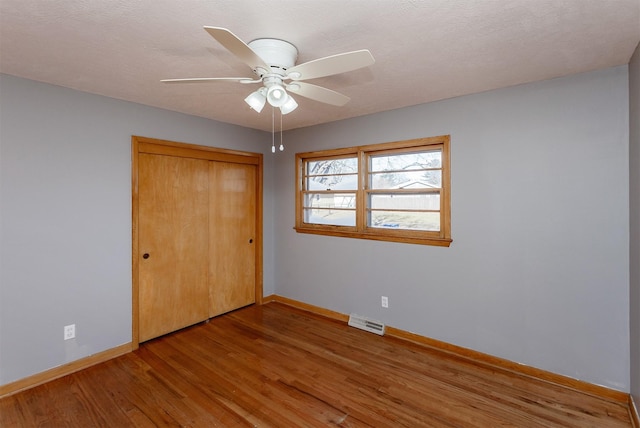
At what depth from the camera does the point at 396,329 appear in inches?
134

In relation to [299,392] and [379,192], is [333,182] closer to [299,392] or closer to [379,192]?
[379,192]

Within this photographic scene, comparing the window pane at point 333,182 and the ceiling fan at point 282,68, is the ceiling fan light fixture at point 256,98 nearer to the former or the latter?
the ceiling fan at point 282,68

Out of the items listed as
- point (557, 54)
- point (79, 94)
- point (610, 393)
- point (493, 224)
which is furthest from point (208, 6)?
point (610, 393)

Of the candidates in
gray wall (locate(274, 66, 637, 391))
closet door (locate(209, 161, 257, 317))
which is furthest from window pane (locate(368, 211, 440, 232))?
closet door (locate(209, 161, 257, 317))

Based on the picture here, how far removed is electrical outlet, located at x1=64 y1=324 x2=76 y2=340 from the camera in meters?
2.70

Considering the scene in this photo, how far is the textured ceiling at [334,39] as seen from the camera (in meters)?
1.58

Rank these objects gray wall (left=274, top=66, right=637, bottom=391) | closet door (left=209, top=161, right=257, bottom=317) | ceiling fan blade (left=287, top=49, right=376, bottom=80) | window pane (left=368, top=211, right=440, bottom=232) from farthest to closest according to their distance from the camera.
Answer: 1. closet door (left=209, top=161, right=257, bottom=317)
2. window pane (left=368, top=211, right=440, bottom=232)
3. gray wall (left=274, top=66, right=637, bottom=391)
4. ceiling fan blade (left=287, top=49, right=376, bottom=80)

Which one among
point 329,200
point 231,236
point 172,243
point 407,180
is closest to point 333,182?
point 329,200

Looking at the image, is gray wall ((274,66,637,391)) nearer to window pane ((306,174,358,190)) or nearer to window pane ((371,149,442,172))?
window pane ((371,149,442,172))

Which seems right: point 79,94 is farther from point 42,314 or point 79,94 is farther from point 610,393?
point 610,393

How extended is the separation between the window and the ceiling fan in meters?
1.43

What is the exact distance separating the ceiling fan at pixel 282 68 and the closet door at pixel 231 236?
7.00ft

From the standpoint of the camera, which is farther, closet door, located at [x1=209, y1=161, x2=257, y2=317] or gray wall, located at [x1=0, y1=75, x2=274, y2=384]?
closet door, located at [x1=209, y1=161, x2=257, y2=317]

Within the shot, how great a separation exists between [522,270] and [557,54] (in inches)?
64.9
